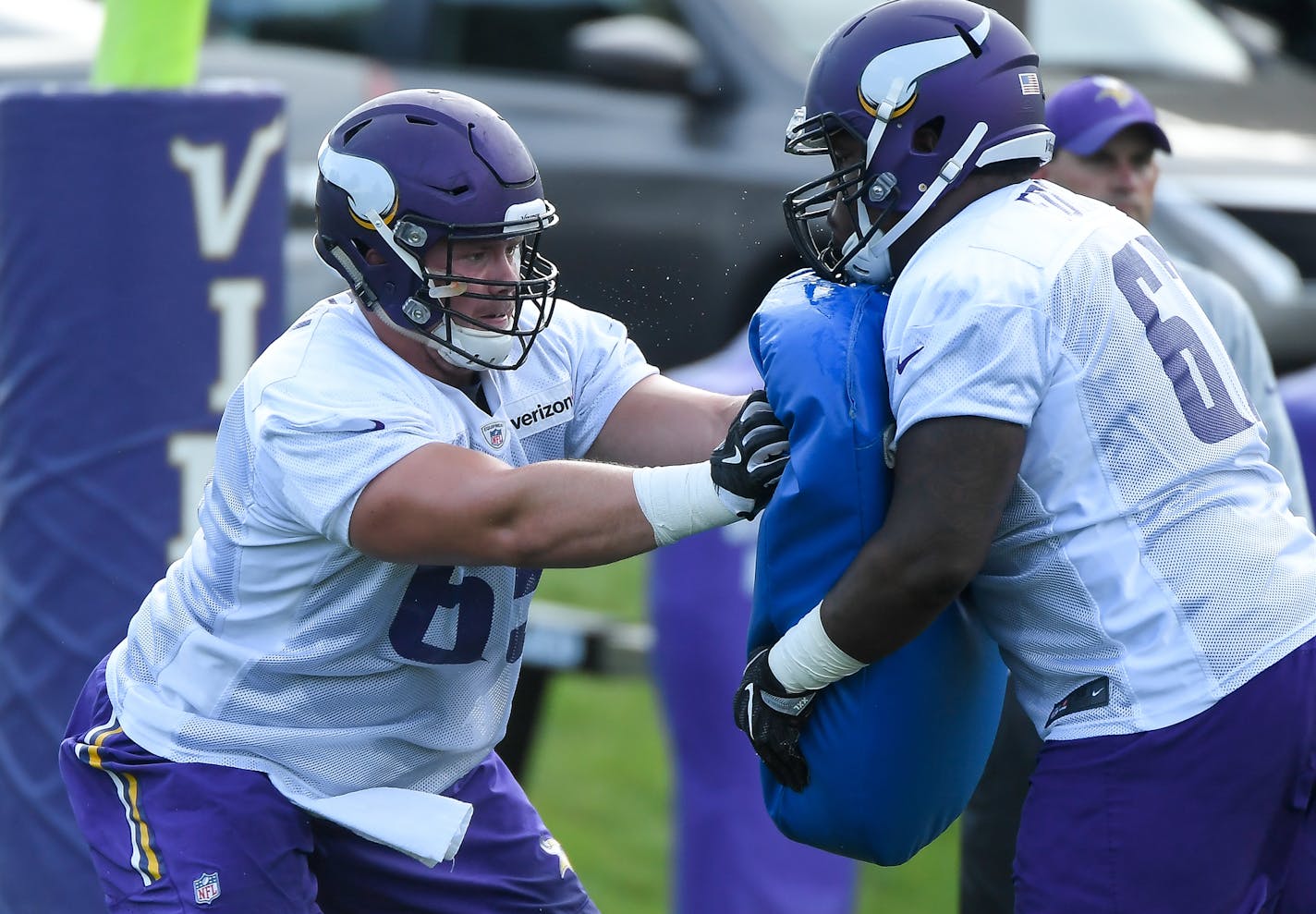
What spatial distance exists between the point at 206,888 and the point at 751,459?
1.14m

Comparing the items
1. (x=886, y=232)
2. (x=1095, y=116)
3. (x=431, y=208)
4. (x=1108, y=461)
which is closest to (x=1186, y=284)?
(x=1095, y=116)

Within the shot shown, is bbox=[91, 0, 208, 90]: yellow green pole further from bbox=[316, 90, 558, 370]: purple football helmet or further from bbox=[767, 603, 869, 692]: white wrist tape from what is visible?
bbox=[767, 603, 869, 692]: white wrist tape

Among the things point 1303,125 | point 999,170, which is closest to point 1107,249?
point 999,170

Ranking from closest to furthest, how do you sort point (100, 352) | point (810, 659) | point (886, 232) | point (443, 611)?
1. point (810, 659)
2. point (886, 232)
3. point (443, 611)
4. point (100, 352)

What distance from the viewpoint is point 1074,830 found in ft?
8.94

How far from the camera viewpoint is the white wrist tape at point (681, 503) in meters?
2.90

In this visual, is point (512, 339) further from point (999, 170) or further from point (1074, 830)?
point (1074, 830)

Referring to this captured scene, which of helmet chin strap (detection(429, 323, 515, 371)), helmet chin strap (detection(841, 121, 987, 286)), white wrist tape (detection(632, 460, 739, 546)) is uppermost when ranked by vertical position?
helmet chin strap (detection(841, 121, 987, 286))

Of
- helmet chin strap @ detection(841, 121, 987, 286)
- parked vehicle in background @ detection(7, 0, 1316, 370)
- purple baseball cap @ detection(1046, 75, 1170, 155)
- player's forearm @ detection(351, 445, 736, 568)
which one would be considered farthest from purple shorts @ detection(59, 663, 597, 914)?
parked vehicle in background @ detection(7, 0, 1316, 370)

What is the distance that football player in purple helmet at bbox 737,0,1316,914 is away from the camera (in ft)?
8.68

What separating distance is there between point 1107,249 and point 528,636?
3096mm

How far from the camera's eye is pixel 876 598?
107 inches

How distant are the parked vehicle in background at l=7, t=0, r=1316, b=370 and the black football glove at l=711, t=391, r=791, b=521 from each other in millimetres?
3683

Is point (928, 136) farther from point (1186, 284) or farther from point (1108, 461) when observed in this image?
point (1186, 284)
